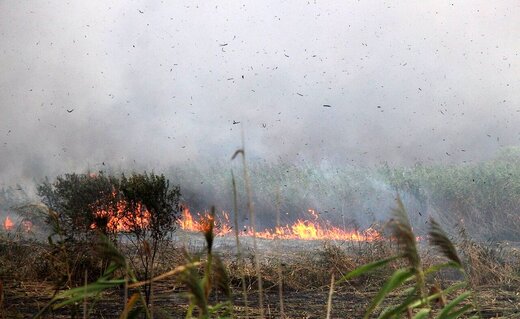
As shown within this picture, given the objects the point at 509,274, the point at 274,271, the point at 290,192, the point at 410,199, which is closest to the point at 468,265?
the point at 509,274

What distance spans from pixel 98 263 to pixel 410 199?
13488mm

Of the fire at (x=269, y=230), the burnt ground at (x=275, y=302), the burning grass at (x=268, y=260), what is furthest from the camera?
the fire at (x=269, y=230)

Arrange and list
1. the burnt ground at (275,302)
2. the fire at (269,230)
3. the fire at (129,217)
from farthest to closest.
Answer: the fire at (269,230) → the fire at (129,217) → the burnt ground at (275,302)

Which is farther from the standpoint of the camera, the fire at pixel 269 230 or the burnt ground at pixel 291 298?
the fire at pixel 269 230

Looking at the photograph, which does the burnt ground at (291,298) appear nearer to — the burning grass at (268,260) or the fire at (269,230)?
the burning grass at (268,260)

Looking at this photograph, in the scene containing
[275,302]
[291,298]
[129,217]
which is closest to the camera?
[275,302]

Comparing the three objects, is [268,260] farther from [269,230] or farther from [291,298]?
[269,230]

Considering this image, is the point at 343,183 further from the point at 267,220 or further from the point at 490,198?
the point at 490,198

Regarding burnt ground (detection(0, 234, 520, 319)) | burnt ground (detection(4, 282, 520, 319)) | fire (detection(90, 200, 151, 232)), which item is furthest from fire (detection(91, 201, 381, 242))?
burnt ground (detection(4, 282, 520, 319))

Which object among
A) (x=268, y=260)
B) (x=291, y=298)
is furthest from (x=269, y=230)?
(x=291, y=298)

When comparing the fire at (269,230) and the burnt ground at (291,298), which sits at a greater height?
the fire at (269,230)

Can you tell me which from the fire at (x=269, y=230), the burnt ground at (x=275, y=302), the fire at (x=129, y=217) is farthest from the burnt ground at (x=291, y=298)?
the fire at (x=269, y=230)

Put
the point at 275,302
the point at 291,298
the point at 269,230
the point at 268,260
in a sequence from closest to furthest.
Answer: the point at 275,302
the point at 291,298
the point at 268,260
the point at 269,230

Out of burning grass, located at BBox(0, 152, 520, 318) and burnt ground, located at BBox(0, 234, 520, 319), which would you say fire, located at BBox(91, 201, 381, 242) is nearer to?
burning grass, located at BBox(0, 152, 520, 318)
